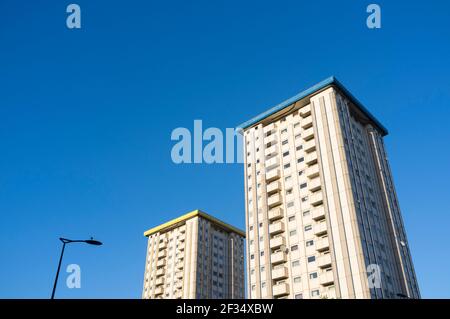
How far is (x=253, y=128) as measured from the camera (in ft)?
209

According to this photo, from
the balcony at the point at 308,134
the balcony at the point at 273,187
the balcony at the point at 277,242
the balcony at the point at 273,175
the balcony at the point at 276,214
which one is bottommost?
the balcony at the point at 277,242

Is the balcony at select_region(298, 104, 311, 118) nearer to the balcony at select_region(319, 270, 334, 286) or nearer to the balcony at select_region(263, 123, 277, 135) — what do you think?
the balcony at select_region(263, 123, 277, 135)

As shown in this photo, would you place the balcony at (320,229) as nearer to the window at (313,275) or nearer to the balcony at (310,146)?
the window at (313,275)

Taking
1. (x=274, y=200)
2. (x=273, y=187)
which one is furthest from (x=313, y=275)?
(x=273, y=187)

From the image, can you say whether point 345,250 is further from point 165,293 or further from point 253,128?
point 165,293

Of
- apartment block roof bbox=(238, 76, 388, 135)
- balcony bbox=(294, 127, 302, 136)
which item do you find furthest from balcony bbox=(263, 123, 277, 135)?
balcony bbox=(294, 127, 302, 136)

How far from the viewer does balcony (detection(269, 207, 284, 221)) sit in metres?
51.5

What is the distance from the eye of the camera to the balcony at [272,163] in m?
56.1

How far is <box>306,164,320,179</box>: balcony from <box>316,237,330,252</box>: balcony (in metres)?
9.05

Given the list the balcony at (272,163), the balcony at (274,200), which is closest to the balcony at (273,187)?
the balcony at (274,200)

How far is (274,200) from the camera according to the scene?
174ft

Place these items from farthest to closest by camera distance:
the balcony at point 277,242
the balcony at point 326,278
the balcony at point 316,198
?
the balcony at point 277,242 < the balcony at point 316,198 < the balcony at point 326,278

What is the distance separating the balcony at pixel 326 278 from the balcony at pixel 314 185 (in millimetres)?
11005
